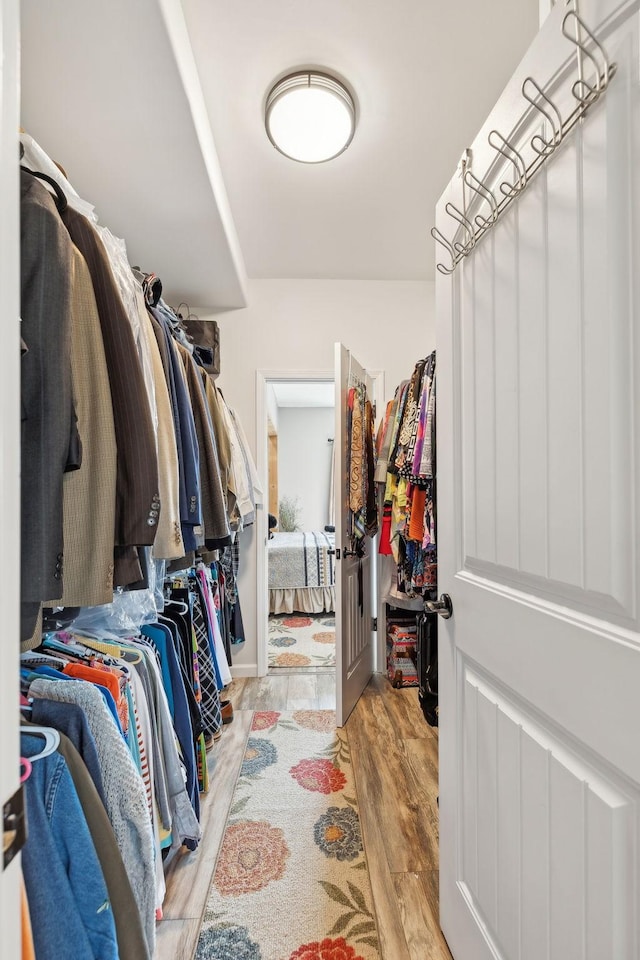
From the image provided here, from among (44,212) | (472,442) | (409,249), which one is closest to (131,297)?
(44,212)

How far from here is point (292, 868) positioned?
1.56 meters

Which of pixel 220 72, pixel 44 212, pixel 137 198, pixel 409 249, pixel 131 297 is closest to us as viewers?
pixel 44 212

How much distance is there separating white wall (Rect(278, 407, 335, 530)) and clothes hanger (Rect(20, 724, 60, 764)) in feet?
22.2

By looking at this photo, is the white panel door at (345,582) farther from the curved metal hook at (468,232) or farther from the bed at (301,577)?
the bed at (301,577)

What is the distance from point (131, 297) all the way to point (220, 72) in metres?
1.12

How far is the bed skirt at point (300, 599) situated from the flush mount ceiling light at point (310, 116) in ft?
11.7

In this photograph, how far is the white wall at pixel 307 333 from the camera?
3.23 meters

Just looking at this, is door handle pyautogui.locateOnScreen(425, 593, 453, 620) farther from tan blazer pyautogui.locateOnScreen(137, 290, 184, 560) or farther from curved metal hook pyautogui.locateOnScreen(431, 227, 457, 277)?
curved metal hook pyautogui.locateOnScreen(431, 227, 457, 277)

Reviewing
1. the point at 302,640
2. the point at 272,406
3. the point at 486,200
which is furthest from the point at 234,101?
the point at 272,406

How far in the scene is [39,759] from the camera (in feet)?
2.83

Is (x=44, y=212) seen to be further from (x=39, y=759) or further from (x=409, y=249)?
(x=409, y=249)

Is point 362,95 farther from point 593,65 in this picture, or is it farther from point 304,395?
point 304,395

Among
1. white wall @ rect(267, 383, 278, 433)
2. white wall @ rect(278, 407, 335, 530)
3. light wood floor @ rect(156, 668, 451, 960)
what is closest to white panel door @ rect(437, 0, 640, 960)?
light wood floor @ rect(156, 668, 451, 960)

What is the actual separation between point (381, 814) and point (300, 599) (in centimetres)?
293
